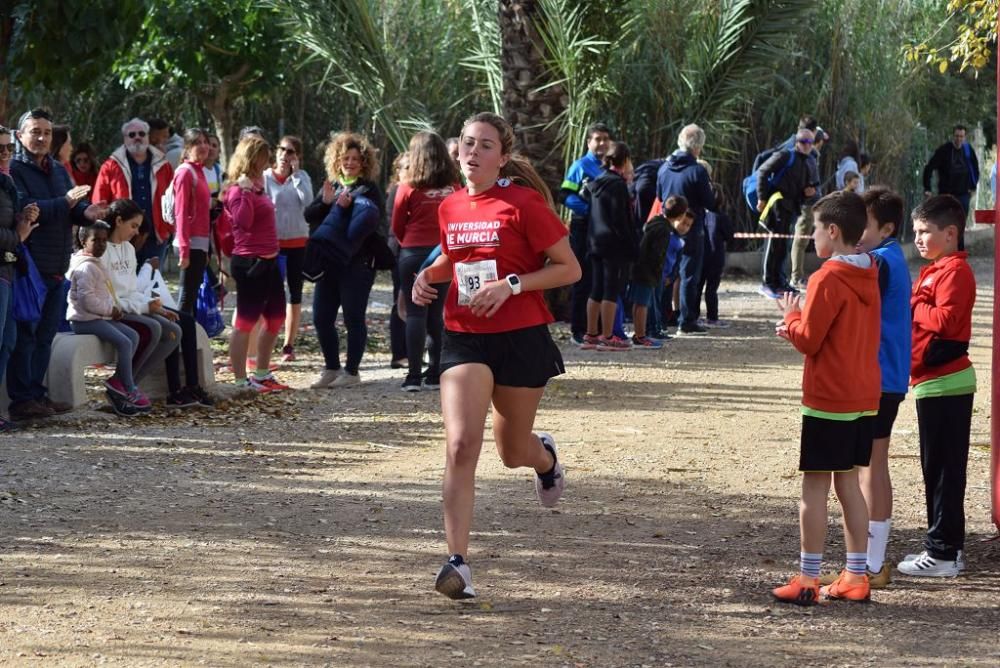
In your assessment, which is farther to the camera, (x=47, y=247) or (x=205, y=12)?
(x=205, y=12)

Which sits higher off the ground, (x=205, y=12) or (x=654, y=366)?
(x=205, y=12)

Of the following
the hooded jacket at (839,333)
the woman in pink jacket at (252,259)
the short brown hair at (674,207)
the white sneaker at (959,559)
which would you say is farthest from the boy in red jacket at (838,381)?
the short brown hair at (674,207)

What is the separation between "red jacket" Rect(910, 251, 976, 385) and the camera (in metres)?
6.34

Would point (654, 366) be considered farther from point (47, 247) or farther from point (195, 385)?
point (47, 247)

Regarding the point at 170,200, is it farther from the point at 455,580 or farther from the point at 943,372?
the point at 943,372

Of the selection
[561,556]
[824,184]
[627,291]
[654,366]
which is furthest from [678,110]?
[561,556]

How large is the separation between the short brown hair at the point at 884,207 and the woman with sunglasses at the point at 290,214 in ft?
23.8

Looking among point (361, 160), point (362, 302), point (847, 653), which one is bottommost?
point (847, 653)

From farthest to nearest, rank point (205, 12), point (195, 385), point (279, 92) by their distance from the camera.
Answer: point (279, 92), point (205, 12), point (195, 385)

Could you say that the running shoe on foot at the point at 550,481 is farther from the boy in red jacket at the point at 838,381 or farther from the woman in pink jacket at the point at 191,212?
the woman in pink jacket at the point at 191,212

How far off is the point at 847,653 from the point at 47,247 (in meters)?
6.27

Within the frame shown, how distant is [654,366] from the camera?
1313 cm

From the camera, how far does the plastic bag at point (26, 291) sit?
9.69m

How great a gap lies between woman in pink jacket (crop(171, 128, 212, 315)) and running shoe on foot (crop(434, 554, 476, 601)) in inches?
282
